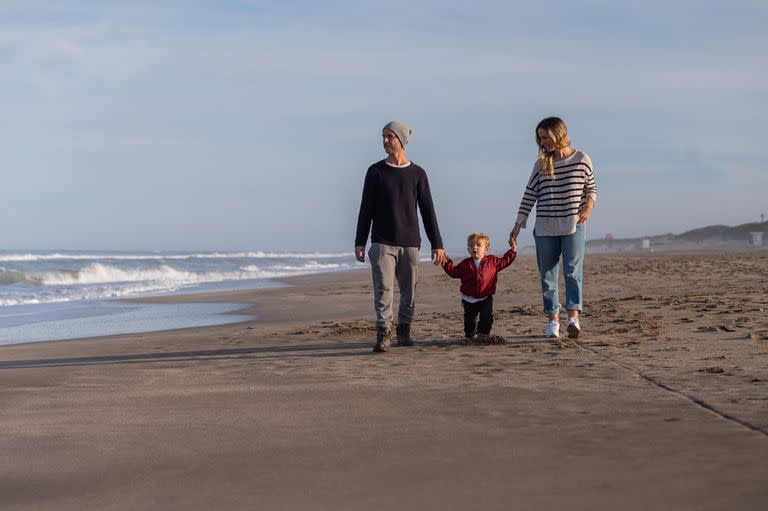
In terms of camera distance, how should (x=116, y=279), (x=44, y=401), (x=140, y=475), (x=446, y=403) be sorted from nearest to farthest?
1. (x=140, y=475)
2. (x=446, y=403)
3. (x=44, y=401)
4. (x=116, y=279)

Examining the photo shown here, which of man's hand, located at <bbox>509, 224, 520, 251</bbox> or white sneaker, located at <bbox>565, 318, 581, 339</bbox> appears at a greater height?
man's hand, located at <bbox>509, 224, 520, 251</bbox>

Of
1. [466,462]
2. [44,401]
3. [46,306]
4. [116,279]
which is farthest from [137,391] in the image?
[116,279]

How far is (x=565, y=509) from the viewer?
2.63 metres

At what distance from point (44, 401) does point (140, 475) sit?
201 centimetres

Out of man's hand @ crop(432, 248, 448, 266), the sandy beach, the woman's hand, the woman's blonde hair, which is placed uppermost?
the woman's blonde hair

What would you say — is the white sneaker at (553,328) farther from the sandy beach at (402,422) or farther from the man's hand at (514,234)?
the man's hand at (514,234)

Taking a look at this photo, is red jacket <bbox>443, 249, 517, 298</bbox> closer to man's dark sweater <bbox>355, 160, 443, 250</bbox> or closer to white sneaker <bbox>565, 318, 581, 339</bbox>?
man's dark sweater <bbox>355, 160, 443, 250</bbox>

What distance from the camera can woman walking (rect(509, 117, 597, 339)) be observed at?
277 inches

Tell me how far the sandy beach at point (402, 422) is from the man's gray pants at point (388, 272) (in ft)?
1.10

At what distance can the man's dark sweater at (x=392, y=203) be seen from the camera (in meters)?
6.85

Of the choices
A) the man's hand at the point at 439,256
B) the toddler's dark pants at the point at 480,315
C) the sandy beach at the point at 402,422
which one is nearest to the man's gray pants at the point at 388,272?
the man's hand at the point at 439,256

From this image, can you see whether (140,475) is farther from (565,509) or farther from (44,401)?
(44,401)

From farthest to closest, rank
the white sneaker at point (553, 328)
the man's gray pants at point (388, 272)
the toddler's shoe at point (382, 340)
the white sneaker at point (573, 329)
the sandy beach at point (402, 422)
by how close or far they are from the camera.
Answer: the white sneaker at point (553, 328) < the white sneaker at point (573, 329) < the man's gray pants at point (388, 272) < the toddler's shoe at point (382, 340) < the sandy beach at point (402, 422)

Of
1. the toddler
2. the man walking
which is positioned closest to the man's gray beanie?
the man walking
